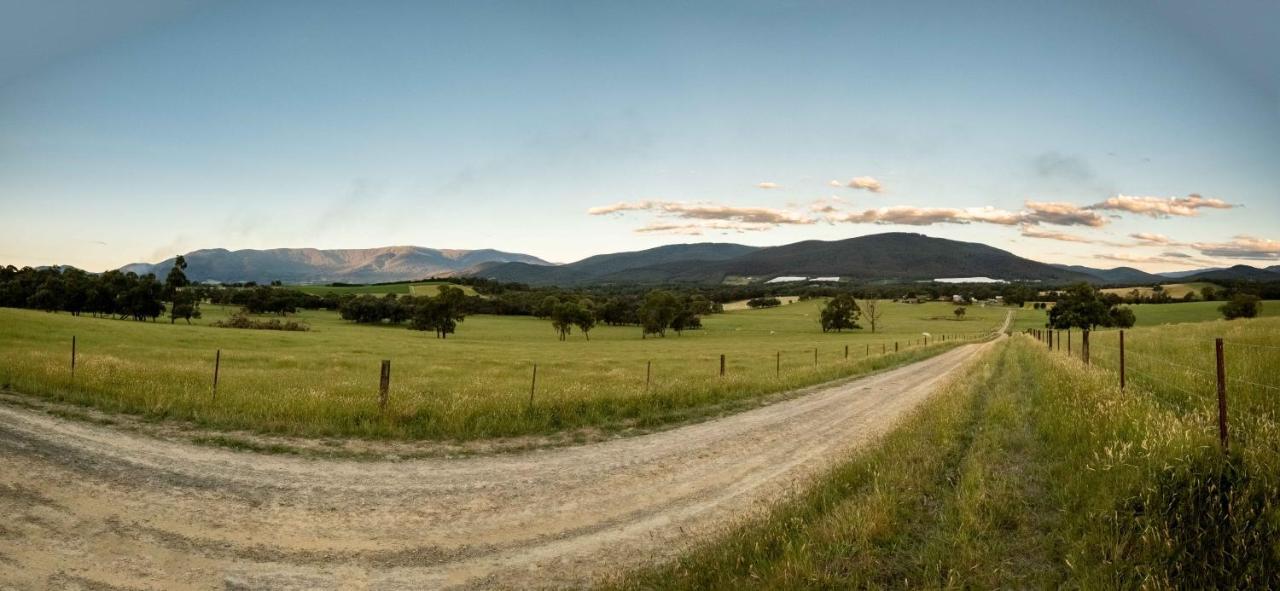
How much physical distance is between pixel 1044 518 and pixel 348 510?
9720 millimetres

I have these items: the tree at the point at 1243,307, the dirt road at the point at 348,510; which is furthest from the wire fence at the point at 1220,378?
the tree at the point at 1243,307

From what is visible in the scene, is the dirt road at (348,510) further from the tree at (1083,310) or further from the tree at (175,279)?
the tree at (1083,310)

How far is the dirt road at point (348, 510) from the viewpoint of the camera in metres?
7.31

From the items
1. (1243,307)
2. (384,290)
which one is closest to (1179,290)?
(1243,307)

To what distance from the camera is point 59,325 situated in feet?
181

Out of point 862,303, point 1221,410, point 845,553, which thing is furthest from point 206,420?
point 862,303

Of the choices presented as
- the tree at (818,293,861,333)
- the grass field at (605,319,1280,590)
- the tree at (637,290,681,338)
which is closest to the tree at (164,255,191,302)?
the tree at (637,290,681,338)

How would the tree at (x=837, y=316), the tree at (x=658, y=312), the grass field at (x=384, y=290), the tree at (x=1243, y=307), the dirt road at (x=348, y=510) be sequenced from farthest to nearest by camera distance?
the grass field at (x=384, y=290) < the tree at (x=837, y=316) < the tree at (x=658, y=312) < the tree at (x=1243, y=307) < the dirt road at (x=348, y=510)

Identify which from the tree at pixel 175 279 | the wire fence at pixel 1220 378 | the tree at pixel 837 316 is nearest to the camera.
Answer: the wire fence at pixel 1220 378

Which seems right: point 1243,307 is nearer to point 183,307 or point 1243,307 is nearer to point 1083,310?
point 1083,310

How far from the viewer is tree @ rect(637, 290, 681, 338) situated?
367 feet

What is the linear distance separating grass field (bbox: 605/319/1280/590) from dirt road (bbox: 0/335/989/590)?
4.82ft

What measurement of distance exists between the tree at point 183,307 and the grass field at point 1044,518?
119 m

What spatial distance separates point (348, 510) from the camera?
9.39 meters
